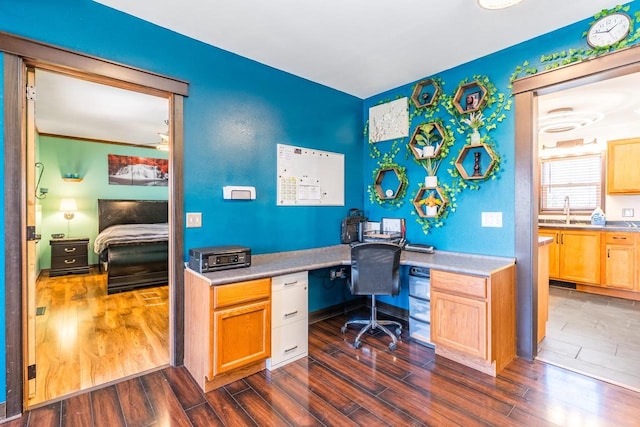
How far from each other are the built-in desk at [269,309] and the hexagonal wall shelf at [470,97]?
1429mm

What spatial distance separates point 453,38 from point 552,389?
2.76m

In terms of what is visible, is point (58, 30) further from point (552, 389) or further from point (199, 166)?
point (552, 389)

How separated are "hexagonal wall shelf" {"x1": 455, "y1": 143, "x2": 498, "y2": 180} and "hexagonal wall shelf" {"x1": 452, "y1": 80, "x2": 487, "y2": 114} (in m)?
0.36

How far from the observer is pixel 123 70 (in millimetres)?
2178

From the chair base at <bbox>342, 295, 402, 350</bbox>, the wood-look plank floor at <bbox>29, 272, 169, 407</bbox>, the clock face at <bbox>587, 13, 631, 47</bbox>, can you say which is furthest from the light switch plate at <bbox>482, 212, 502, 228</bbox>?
the wood-look plank floor at <bbox>29, 272, 169, 407</bbox>

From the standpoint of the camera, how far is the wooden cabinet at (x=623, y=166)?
4.35 meters

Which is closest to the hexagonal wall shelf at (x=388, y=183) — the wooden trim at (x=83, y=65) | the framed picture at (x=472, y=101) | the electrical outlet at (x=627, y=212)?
the framed picture at (x=472, y=101)

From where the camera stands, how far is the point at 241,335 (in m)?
2.20

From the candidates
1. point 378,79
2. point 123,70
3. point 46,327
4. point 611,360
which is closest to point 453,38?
point 378,79

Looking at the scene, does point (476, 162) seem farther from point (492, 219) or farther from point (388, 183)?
point (388, 183)

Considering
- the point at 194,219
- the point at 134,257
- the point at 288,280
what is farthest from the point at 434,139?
the point at 134,257

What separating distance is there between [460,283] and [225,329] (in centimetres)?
183

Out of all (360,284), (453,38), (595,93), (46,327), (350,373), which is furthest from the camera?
(595,93)

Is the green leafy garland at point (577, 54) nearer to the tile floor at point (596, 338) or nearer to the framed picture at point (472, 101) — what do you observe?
the framed picture at point (472, 101)
